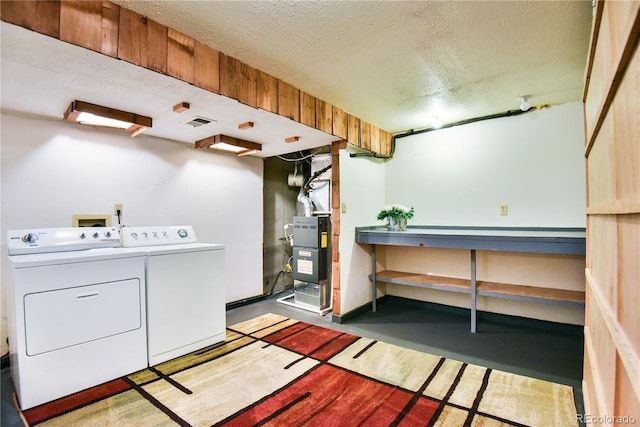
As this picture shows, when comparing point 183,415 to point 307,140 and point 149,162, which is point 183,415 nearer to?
point 149,162

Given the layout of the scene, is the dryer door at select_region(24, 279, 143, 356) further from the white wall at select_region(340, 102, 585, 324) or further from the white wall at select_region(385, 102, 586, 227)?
the white wall at select_region(385, 102, 586, 227)

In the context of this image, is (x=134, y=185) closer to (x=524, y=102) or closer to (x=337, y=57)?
(x=337, y=57)

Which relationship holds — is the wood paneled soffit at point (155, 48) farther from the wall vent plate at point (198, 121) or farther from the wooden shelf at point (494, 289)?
the wooden shelf at point (494, 289)

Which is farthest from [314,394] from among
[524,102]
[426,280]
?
[524,102]

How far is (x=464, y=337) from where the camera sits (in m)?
2.79

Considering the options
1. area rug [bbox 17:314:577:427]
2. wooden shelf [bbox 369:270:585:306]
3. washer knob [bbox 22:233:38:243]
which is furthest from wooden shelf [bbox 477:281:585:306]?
washer knob [bbox 22:233:38:243]

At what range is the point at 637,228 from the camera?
2.21 ft

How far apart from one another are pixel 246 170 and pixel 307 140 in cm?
111

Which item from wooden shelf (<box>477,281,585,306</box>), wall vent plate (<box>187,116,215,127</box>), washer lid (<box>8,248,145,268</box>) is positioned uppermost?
wall vent plate (<box>187,116,215,127</box>)

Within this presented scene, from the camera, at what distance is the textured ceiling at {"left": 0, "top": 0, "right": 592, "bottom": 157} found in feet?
4.96

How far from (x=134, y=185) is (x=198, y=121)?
3.19ft

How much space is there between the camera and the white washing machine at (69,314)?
176cm

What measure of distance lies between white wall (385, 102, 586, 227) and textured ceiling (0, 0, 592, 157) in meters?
0.36

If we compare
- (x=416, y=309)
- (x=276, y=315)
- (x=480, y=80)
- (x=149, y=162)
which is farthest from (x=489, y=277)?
(x=149, y=162)
